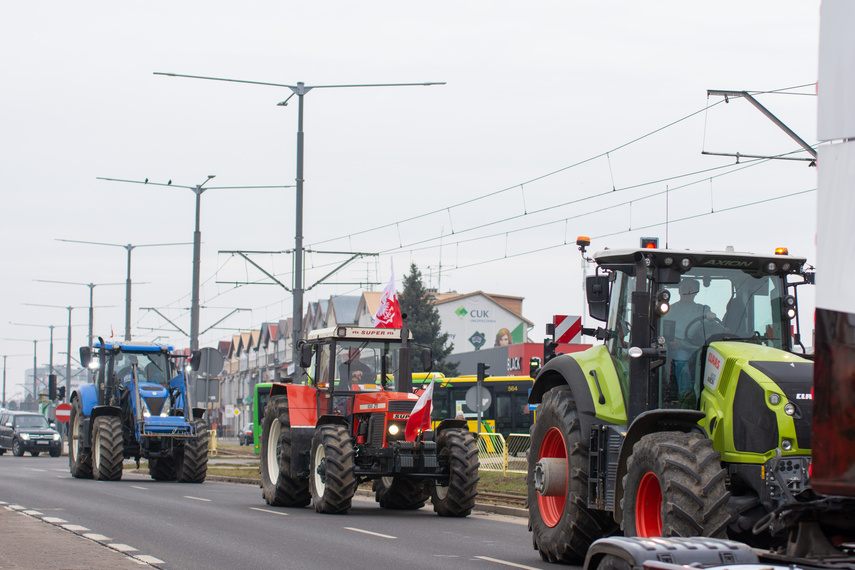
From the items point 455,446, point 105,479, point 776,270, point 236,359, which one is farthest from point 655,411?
point 236,359

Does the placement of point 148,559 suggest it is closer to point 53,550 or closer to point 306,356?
point 53,550

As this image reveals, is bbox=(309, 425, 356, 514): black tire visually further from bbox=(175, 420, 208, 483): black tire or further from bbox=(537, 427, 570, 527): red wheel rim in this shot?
bbox=(175, 420, 208, 483): black tire

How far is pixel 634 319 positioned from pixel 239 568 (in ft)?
13.7

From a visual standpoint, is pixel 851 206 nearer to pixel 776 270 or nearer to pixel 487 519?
pixel 776 270

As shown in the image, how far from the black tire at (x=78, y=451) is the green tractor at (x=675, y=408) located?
17.7m

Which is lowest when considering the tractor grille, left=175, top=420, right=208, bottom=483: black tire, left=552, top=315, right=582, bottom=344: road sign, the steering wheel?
left=175, top=420, right=208, bottom=483: black tire

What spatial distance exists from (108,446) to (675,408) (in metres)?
18.7

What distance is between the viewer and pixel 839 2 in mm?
4723

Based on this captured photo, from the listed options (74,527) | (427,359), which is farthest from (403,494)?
(74,527)

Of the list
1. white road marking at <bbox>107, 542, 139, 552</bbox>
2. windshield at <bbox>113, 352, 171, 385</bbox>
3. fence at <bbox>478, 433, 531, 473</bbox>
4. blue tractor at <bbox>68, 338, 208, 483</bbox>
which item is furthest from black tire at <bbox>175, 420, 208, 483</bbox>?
white road marking at <bbox>107, 542, 139, 552</bbox>

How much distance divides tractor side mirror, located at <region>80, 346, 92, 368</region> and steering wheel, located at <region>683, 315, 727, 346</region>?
63.0 ft

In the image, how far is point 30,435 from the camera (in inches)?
1955

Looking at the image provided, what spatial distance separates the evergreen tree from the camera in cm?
8712

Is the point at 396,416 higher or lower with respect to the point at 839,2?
lower
